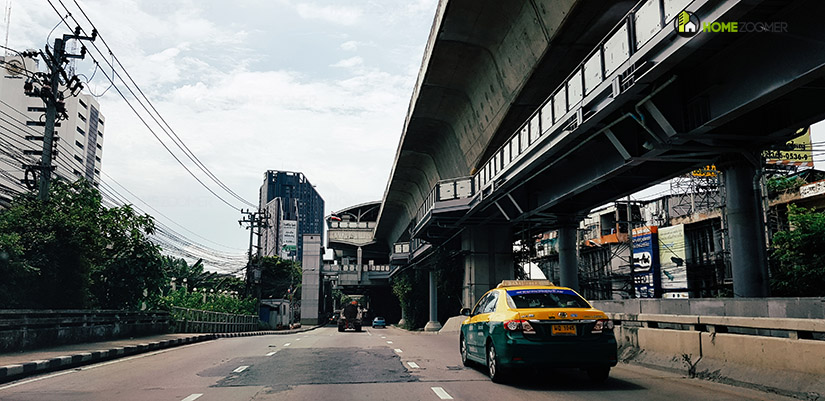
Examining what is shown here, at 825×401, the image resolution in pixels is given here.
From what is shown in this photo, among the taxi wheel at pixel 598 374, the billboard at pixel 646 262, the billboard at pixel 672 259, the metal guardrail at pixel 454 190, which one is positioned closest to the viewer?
the taxi wheel at pixel 598 374

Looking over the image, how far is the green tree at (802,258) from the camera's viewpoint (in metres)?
28.7

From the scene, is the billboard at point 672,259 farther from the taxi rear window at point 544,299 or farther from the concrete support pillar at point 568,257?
the taxi rear window at point 544,299

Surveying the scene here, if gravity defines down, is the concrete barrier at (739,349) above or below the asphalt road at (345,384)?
above

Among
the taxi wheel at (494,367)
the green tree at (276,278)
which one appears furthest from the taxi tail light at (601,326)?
the green tree at (276,278)

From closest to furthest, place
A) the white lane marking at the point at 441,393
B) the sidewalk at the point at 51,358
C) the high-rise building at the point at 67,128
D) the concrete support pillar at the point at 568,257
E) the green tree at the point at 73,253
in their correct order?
1. the white lane marking at the point at 441,393
2. the sidewalk at the point at 51,358
3. the green tree at the point at 73,253
4. the concrete support pillar at the point at 568,257
5. the high-rise building at the point at 67,128

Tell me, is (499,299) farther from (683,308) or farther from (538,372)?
(683,308)

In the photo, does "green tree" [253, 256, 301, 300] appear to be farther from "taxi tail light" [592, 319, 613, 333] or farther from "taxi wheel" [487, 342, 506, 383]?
"taxi tail light" [592, 319, 613, 333]

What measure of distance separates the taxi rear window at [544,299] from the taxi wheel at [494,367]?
784 mm

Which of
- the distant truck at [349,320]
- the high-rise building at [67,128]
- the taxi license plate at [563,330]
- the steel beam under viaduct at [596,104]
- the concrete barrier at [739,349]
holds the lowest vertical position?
the distant truck at [349,320]

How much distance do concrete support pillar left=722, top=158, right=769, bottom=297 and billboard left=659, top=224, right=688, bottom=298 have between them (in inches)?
988

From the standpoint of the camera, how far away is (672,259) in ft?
132

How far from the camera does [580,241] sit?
187ft

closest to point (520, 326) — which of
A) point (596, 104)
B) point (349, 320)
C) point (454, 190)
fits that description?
point (596, 104)

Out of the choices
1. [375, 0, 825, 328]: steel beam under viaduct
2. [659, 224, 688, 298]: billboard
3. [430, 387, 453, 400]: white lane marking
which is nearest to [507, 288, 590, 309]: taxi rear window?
[430, 387, 453, 400]: white lane marking
